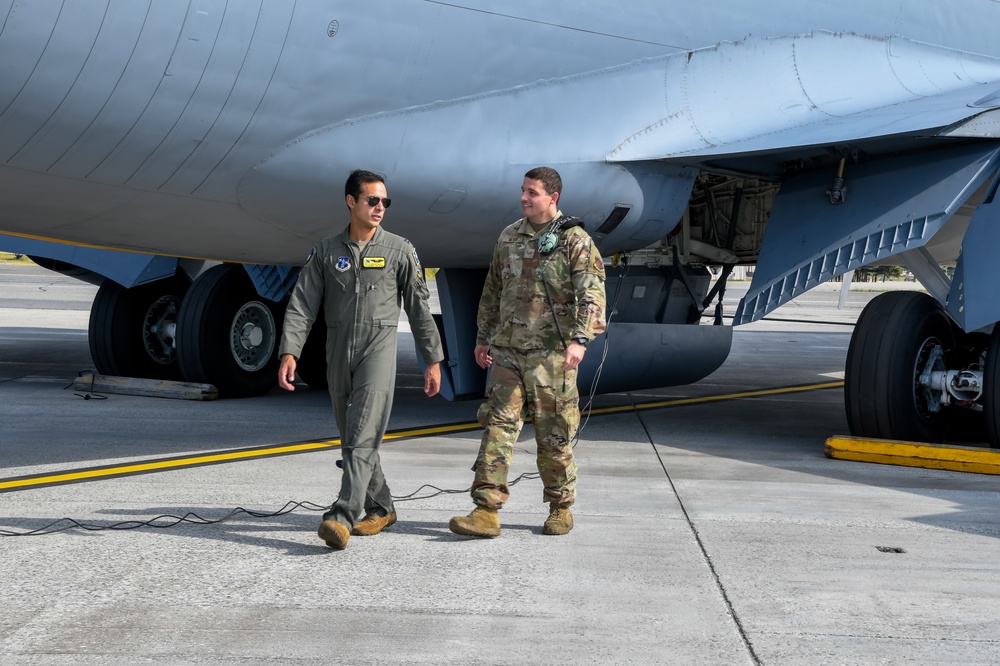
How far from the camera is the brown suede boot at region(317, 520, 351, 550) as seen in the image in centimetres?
494

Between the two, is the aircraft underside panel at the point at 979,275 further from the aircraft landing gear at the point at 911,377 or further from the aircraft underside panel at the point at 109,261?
the aircraft underside panel at the point at 109,261

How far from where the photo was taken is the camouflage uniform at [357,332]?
5160 millimetres

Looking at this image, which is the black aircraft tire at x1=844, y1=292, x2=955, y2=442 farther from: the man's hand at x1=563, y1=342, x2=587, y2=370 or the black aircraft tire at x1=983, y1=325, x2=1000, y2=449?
A: the man's hand at x1=563, y1=342, x2=587, y2=370

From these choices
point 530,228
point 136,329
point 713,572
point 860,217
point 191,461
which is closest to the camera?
point 713,572

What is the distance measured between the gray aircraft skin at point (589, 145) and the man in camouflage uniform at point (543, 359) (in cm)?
159

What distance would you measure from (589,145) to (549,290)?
224 cm

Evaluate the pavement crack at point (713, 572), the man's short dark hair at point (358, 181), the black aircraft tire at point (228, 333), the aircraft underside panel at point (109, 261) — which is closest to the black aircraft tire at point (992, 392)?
the pavement crack at point (713, 572)

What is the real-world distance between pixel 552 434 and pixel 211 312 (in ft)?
19.1

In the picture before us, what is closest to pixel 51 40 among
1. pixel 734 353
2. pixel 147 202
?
pixel 147 202

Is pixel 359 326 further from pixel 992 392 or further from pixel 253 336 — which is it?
pixel 253 336

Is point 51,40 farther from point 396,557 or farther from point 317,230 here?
point 396,557

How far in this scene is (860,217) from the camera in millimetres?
7805

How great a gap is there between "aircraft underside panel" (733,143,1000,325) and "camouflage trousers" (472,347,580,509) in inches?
107

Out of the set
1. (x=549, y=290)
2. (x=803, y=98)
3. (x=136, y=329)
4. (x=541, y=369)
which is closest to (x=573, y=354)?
(x=541, y=369)
